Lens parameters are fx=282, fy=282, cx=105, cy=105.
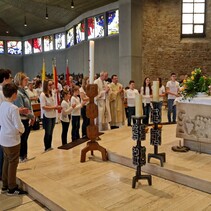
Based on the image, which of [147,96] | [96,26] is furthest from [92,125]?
[96,26]

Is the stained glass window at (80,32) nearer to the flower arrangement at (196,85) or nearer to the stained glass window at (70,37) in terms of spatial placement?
the stained glass window at (70,37)

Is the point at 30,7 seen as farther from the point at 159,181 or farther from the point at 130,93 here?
the point at 159,181

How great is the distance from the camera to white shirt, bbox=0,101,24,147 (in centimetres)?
304

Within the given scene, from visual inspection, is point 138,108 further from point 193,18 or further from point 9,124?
point 193,18

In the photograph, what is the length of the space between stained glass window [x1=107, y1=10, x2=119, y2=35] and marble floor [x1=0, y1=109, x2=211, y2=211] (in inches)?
343

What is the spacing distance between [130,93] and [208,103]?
290 cm

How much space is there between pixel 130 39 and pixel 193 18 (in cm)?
292

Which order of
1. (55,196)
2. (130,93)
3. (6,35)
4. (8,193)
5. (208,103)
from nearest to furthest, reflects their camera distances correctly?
(55,196) < (8,193) < (208,103) < (130,93) < (6,35)

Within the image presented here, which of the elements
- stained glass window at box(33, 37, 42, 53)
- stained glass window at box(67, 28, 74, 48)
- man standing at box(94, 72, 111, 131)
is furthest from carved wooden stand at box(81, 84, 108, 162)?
stained glass window at box(33, 37, 42, 53)

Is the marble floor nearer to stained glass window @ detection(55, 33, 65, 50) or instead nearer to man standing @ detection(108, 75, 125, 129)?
man standing @ detection(108, 75, 125, 129)

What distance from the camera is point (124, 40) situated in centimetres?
1127

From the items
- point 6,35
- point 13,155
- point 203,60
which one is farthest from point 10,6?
point 13,155

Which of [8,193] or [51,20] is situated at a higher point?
[51,20]

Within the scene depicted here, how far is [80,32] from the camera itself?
49.0 ft
